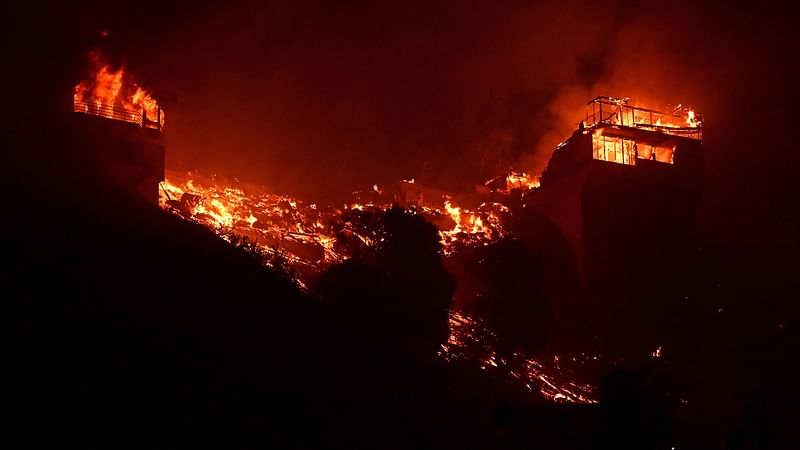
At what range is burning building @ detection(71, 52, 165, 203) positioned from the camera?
29.5 meters

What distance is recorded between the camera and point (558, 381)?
32.2 m

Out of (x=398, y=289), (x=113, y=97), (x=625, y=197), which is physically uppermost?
(x=113, y=97)

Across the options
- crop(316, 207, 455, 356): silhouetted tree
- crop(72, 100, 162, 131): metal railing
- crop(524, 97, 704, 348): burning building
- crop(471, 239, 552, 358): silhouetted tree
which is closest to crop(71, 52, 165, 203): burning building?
crop(72, 100, 162, 131): metal railing

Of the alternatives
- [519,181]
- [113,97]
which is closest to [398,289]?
[113,97]

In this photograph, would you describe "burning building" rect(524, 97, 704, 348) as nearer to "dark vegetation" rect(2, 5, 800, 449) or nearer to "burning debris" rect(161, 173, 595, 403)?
"burning debris" rect(161, 173, 595, 403)

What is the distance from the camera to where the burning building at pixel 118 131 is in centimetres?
2952

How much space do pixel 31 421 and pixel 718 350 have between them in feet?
125

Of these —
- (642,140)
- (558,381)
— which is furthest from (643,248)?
(558,381)

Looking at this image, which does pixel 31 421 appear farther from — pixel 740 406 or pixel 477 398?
pixel 740 406

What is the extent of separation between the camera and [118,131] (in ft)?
101

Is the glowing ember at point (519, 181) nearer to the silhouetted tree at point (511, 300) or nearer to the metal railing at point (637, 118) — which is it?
the metal railing at point (637, 118)

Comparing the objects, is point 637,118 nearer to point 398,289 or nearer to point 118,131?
point 398,289

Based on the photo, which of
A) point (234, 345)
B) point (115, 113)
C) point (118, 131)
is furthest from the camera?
point (115, 113)

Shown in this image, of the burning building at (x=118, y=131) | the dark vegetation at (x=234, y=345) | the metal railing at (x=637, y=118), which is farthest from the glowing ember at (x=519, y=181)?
the burning building at (x=118, y=131)
